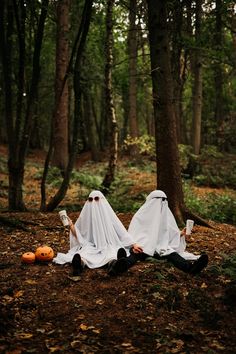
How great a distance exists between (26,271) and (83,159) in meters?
21.6

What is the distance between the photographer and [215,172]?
18.0 m

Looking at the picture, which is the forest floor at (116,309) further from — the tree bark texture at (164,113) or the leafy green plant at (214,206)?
the leafy green plant at (214,206)

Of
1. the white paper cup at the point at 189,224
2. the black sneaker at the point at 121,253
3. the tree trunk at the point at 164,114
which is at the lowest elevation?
the black sneaker at the point at 121,253

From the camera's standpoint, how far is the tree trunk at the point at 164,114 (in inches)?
375

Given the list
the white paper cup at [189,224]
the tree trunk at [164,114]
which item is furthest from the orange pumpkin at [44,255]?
the tree trunk at [164,114]

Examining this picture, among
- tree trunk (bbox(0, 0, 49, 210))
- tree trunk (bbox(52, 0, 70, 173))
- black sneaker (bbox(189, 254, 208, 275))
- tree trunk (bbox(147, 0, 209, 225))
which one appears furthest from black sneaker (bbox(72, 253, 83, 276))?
tree trunk (bbox(52, 0, 70, 173))

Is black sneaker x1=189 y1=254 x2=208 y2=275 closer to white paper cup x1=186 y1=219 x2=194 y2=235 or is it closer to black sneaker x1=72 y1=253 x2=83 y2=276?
white paper cup x1=186 y1=219 x2=194 y2=235

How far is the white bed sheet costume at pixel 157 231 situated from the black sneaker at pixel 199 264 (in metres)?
0.66

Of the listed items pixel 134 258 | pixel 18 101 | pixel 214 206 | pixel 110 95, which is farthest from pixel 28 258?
pixel 110 95

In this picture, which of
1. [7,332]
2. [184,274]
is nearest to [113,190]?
[184,274]

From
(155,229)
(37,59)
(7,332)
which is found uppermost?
(37,59)

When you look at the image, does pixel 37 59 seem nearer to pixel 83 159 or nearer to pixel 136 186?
pixel 136 186

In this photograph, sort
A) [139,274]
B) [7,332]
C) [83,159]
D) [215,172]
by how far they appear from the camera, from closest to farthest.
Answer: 1. [7,332]
2. [139,274]
3. [215,172]
4. [83,159]

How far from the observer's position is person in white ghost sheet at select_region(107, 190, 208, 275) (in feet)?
23.6
